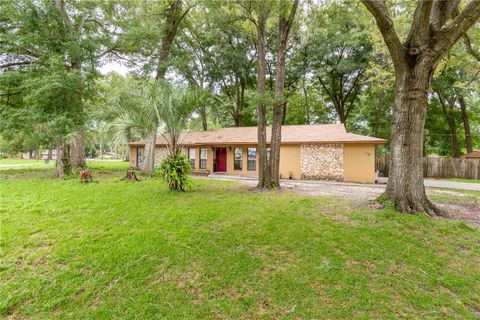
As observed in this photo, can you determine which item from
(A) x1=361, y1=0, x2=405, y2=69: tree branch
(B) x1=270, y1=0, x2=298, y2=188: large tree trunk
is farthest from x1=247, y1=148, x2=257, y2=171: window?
(A) x1=361, y1=0, x2=405, y2=69: tree branch

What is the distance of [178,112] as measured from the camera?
7.43 m

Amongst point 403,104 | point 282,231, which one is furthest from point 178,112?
point 403,104

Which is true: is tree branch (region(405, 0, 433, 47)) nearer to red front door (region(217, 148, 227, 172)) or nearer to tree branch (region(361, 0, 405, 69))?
tree branch (region(361, 0, 405, 69))

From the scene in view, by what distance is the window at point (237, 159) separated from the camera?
50.1 ft

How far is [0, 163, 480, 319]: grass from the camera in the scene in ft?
8.13

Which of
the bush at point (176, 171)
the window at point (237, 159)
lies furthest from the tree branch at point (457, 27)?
the window at point (237, 159)

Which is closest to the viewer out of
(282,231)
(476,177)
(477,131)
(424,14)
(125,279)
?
(125,279)

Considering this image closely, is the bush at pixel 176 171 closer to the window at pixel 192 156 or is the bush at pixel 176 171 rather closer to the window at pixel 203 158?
the window at pixel 203 158

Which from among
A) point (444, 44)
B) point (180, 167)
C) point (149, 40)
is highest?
point (149, 40)

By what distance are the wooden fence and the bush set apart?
14590mm

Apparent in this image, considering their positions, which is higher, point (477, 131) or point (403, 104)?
point (477, 131)

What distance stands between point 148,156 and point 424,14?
12518 millimetres

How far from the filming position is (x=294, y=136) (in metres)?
14.0

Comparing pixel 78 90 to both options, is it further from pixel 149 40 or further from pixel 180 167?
pixel 180 167
